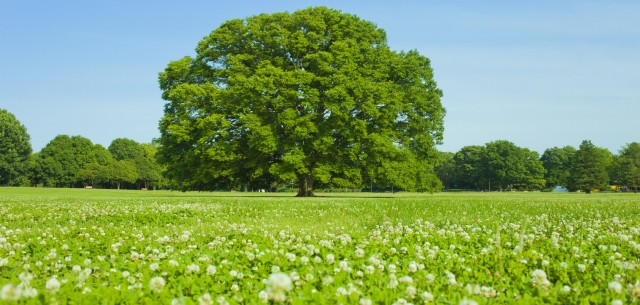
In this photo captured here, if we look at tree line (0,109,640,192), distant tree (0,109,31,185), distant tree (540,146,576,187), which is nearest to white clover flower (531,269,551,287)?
tree line (0,109,640,192)

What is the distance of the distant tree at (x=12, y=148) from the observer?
2901 inches

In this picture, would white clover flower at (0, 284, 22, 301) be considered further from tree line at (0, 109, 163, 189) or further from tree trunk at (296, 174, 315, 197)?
tree line at (0, 109, 163, 189)

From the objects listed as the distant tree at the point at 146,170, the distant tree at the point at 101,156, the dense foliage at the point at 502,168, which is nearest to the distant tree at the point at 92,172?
the distant tree at the point at 101,156

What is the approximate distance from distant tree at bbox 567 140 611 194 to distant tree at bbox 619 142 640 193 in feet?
25.1

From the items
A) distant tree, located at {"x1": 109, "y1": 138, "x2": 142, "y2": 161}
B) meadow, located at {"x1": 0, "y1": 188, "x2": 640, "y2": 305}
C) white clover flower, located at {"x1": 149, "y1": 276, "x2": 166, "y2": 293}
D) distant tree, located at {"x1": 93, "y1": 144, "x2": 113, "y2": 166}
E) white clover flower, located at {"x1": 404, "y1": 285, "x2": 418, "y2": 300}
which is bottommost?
meadow, located at {"x1": 0, "y1": 188, "x2": 640, "y2": 305}

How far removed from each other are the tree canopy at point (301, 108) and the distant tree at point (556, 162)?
306 ft

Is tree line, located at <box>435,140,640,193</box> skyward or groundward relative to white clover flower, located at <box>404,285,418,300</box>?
skyward

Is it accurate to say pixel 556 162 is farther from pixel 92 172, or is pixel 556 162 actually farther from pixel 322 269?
pixel 322 269

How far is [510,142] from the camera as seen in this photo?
Result: 105 meters

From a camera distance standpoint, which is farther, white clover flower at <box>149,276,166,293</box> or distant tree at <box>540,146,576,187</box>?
distant tree at <box>540,146,576,187</box>

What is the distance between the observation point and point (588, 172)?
3078 inches

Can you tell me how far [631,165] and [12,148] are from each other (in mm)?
102063

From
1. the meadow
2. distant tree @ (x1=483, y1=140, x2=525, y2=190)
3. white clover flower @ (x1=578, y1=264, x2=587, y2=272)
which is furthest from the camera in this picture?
distant tree @ (x1=483, y1=140, x2=525, y2=190)

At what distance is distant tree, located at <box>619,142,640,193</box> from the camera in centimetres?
8306
